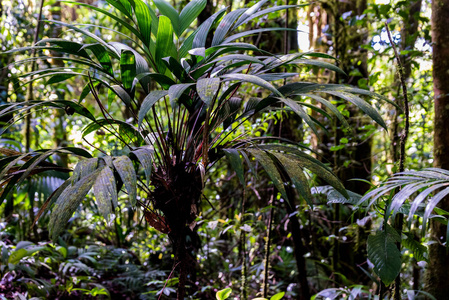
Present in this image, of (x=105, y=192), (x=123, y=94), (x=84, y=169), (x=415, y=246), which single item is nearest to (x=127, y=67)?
(x=123, y=94)

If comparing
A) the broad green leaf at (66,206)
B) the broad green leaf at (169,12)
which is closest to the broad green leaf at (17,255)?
the broad green leaf at (66,206)

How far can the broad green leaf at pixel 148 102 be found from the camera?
1000mm

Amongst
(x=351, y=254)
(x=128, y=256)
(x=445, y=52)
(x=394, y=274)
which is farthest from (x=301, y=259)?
(x=128, y=256)

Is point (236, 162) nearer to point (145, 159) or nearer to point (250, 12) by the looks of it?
point (145, 159)

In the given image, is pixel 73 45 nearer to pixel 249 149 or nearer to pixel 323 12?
pixel 249 149

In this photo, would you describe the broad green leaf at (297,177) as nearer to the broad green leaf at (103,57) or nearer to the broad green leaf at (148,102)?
the broad green leaf at (148,102)

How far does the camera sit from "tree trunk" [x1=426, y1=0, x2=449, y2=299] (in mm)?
1867

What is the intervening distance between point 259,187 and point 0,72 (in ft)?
10.1

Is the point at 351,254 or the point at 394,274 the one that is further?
the point at 351,254

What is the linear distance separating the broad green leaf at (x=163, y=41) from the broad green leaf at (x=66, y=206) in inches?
21.3

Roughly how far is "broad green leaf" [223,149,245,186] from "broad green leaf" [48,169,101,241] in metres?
0.45

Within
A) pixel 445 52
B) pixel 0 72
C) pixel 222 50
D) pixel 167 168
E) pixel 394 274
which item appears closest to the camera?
pixel 394 274

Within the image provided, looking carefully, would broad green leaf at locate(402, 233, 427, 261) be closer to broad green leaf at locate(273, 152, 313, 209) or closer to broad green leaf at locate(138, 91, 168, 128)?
broad green leaf at locate(273, 152, 313, 209)

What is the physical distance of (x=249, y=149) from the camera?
1.28 m
